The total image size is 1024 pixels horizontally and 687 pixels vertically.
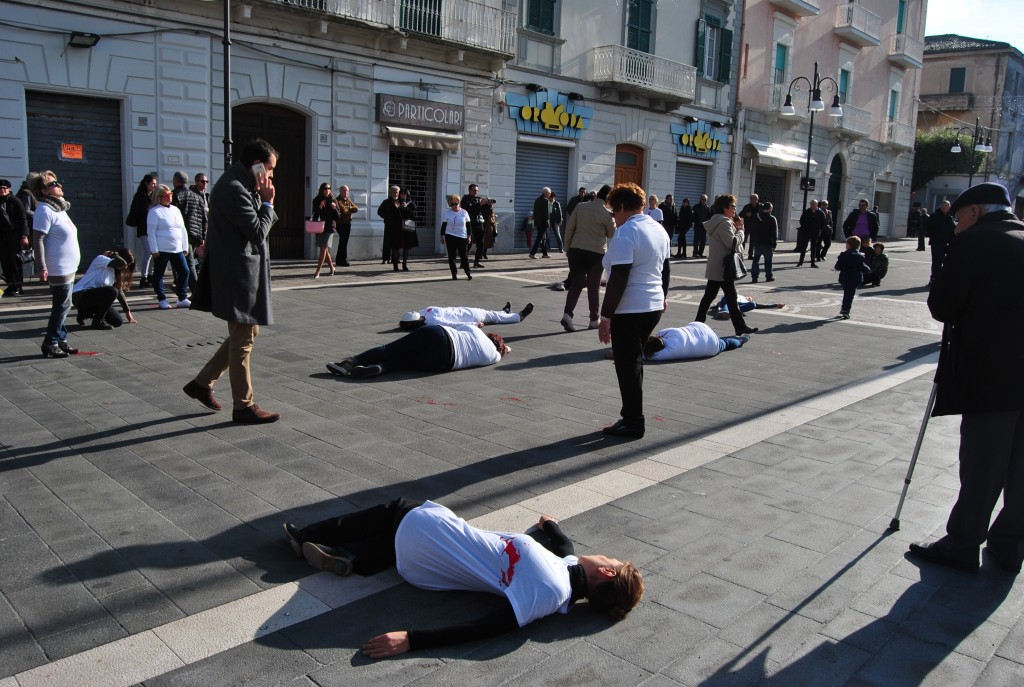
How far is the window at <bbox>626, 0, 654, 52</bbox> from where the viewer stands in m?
25.3

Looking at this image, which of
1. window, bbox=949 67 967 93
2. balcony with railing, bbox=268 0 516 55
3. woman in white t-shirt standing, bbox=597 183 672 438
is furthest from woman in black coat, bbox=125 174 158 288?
window, bbox=949 67 967 93

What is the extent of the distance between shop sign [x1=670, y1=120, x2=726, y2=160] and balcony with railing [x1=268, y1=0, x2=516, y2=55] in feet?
27.8

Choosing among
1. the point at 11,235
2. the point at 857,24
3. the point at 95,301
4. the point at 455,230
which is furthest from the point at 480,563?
the point at 857,24

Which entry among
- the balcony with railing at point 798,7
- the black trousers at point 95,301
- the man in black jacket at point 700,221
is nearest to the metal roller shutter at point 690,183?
the man in black jacket at point 700,221

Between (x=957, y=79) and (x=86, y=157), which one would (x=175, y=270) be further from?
(x=957, y=79)

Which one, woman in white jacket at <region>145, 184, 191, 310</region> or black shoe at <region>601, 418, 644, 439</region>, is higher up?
woman in white jacket at <region>145, 184, 191, 310</region>

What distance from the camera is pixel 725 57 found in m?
29.4

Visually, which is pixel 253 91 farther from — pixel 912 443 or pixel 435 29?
pixel 912 443

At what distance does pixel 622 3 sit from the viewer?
24.9 meters

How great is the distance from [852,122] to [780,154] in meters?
6.09

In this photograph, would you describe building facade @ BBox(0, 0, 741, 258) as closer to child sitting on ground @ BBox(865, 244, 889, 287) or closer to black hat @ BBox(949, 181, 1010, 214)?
child sitting on ground @ BBox(865, 244, 889, 287)

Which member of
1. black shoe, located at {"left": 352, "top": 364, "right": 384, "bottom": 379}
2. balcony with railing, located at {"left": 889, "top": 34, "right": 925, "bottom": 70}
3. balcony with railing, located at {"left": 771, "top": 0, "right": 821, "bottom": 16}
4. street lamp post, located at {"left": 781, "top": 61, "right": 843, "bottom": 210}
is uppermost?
balcony with railing, located at {"left": 889, "top": 34, "right": 925, "bottom": 70}

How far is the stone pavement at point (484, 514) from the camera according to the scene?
312cm

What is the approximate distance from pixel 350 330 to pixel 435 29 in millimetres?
12054
